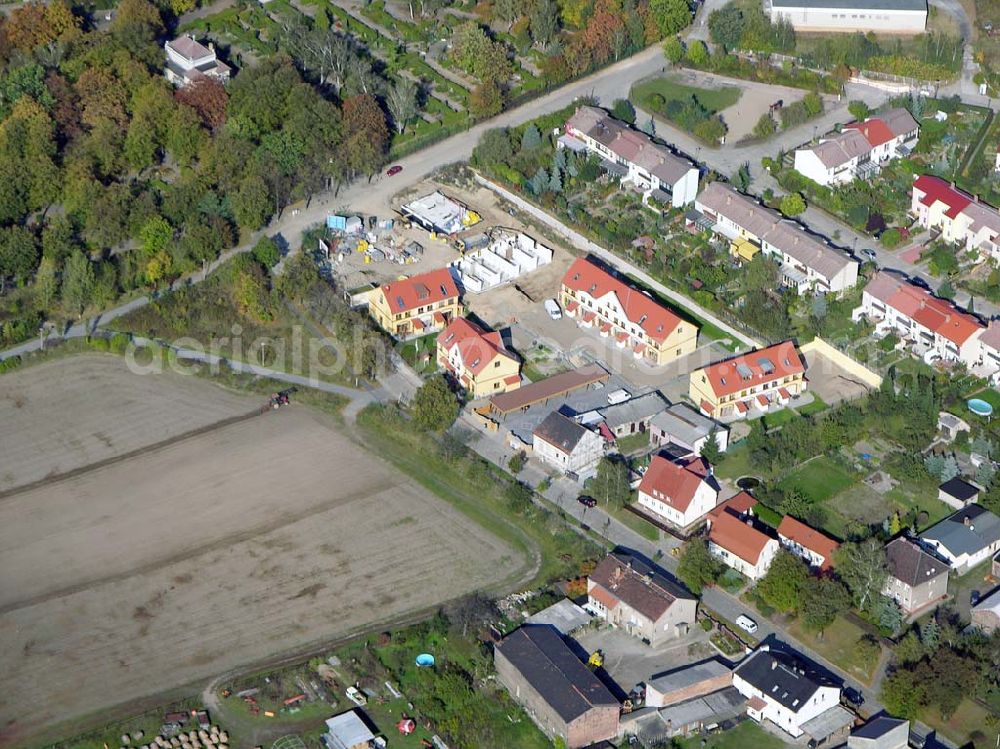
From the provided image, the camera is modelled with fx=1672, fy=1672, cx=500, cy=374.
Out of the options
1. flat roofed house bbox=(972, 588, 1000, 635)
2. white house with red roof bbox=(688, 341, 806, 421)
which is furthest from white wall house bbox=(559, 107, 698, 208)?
flat roofed house bbox=(972, 588, 1000, 635)

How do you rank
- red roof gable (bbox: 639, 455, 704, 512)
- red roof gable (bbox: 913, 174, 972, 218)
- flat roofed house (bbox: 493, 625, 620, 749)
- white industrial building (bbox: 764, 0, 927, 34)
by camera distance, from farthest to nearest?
1. white industrial building (bbox: 764, 0, 927, 34)
2. red roof gable (bbox: 913, 174, 972, 218)
3. red roof gable (bbox: 639, 455, 704, 512)
4. flat roofed house (bbox: 493, 625, 620, 749)

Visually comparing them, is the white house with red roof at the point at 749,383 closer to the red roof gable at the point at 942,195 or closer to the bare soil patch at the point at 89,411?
the red roof gable at the point at 942,195

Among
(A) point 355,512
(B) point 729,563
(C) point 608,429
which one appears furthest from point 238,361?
(B) point 729,563

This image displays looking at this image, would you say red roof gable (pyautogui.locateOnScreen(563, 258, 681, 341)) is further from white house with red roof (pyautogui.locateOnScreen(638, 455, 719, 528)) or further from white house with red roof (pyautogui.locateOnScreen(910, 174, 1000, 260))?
white house with red roof (pyautogui.locateOnScreen(910, 174, 1000, 260))

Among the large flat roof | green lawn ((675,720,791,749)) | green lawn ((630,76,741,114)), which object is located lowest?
green lawn ((675,720,791,749))

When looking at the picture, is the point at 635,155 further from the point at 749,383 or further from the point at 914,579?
the point at 914,579

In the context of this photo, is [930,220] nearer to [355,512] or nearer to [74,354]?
[355,512]

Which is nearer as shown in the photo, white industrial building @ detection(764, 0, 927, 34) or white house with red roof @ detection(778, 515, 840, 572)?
white house with red roof @ detection(778, 515, 840, 572)

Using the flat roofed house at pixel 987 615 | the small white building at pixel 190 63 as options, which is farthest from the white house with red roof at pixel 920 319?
the small white building at pixel 190 63
